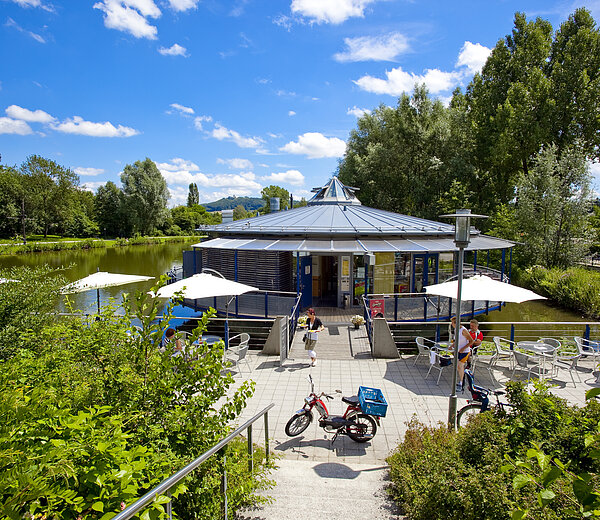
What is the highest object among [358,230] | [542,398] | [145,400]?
[358,230]

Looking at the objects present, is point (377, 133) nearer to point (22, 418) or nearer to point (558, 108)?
point (558, 108)

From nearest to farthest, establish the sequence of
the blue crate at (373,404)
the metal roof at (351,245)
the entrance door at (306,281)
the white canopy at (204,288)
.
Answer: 1. the blue crate at (373,404)
2. the white canopy at (204,288)
3. the metal roof at (351,245)
4. the entrance door at (306,281)

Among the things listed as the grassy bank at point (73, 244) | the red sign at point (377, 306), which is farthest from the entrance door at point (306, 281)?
the grassy bank at point (73, 244)

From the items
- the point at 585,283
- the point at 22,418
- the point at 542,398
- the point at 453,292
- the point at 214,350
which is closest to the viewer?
the point at 22,418

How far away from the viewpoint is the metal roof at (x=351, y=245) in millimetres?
14742

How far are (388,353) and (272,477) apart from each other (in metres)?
6.13

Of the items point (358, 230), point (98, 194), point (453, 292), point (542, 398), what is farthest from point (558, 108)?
point (98, 194)

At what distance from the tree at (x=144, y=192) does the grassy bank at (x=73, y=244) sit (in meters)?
3.25

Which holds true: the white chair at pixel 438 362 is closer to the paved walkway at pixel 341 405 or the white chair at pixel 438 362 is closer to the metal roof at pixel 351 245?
the paved walkway at pixel 341 405

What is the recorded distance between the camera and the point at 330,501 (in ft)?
15.7

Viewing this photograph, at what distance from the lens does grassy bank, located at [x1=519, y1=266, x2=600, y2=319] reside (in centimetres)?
1947

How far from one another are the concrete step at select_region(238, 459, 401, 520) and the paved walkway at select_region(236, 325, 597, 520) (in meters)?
0.01

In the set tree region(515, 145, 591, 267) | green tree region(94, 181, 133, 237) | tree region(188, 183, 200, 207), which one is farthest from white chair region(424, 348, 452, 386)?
tree region(188, 183, 200, 207)

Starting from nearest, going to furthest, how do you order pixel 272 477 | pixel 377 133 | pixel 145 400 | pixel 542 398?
1. pixel 145 400
2. pixel 542 398
3. pixel 272 477
4. pixel 377 133
